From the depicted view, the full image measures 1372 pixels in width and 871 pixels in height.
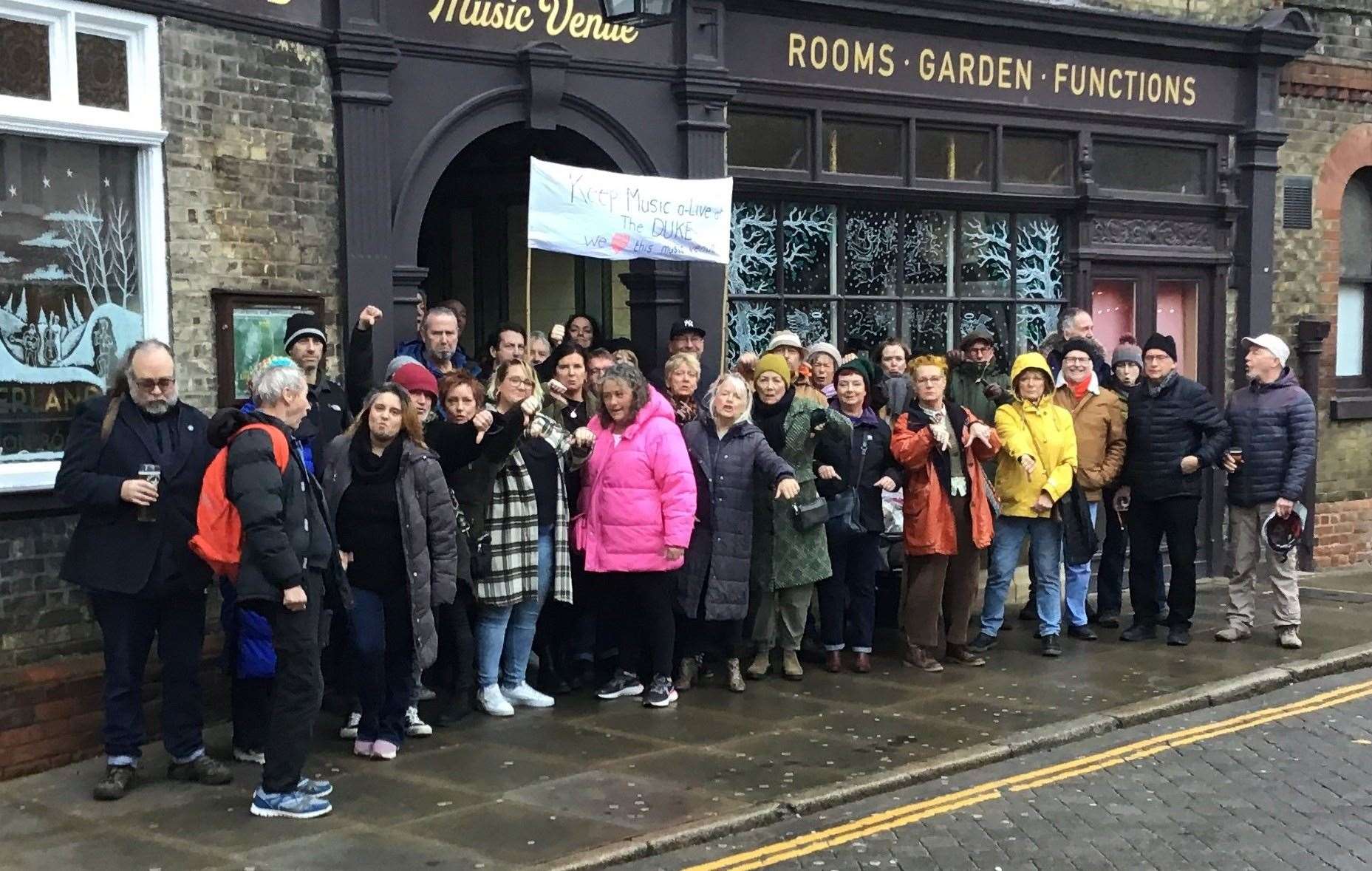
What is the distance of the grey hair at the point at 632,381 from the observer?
8.88 meters

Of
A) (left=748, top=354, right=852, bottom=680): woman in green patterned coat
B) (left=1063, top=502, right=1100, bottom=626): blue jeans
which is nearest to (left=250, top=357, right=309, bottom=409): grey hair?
(left=748, top=354, right=852, bottom=680): woman in green patterned coat

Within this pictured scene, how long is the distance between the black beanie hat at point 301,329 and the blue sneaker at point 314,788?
2473mm

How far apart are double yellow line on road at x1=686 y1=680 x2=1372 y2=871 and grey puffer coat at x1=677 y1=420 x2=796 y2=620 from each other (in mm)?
2125

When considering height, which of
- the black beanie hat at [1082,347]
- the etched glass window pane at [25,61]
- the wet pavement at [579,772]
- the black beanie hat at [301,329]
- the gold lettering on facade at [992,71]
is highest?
the gold lettering on facade at [992,71]

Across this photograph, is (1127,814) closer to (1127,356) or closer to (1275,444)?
(1275,444)

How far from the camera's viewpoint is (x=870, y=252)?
12734mm

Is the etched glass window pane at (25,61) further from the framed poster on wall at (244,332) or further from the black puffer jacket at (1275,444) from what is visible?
the black puffer jacket at (1275,444)

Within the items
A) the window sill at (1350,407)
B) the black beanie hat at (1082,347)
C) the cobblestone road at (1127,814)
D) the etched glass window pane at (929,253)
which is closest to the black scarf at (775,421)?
the cobblestone road at (1127,814)

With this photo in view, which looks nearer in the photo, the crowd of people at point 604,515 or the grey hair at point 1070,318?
the crowd of people at point 604,515

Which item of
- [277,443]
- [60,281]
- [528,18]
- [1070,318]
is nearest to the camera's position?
[277,443]

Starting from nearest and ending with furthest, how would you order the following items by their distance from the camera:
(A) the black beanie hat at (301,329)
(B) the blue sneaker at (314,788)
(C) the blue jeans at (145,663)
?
1. (B) the blue sneaker at (314,788)
2. (C) the blue jeans at (145,663)
3. (A) the black beanie hat at (301,329)

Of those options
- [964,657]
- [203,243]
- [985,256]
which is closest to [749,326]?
[985,256]

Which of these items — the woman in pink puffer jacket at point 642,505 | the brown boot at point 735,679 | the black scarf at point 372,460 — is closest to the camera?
the black scarf at point 372,460

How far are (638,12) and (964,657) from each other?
4483mm
